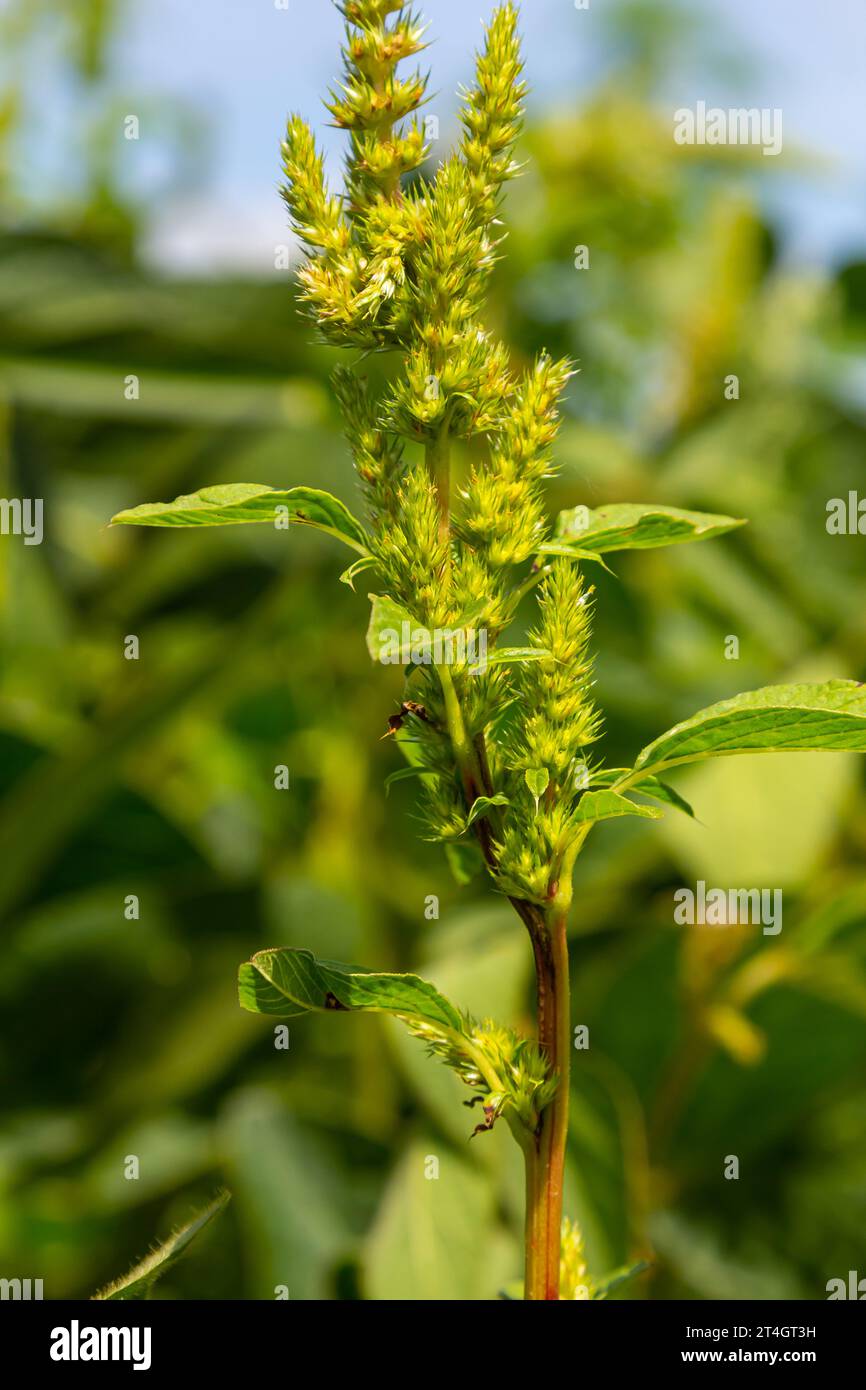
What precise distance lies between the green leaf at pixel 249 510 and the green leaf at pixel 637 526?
40 millimetres

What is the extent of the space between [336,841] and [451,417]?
0.60 meters

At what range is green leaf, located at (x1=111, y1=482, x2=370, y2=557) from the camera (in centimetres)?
20

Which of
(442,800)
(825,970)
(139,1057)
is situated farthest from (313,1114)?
(442,800)

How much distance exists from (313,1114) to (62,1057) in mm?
179

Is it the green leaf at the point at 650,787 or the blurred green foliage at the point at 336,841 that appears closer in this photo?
the green leaf at the point at 650,787

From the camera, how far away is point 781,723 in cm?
21
